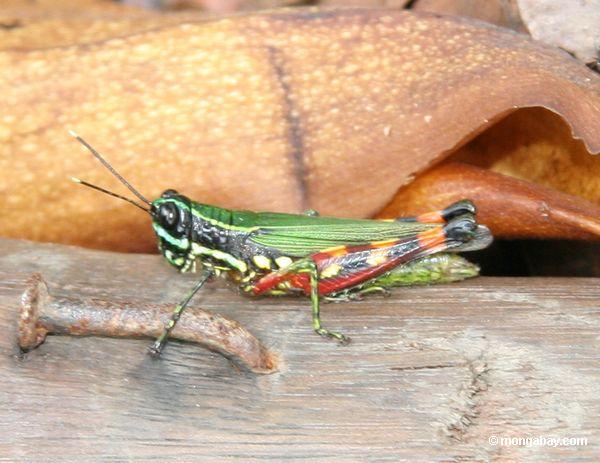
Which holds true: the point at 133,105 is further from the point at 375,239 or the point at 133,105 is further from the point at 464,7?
the point at 464,7

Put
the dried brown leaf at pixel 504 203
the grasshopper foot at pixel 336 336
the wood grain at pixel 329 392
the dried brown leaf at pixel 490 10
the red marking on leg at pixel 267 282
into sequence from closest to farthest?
the wood grain at pixel 329 392
the grasshopper foot at pixel 336 336
the red marking on leg at pixel 267 282
the dried brown leaf at pixel 504 203
the dried brown leaf at pixel 490 10

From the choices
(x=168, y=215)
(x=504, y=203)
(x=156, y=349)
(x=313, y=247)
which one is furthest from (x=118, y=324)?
(x=504, y=203)

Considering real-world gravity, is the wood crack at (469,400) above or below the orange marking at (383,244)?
below

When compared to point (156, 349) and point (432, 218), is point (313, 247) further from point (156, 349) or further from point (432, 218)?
point (156, 349)

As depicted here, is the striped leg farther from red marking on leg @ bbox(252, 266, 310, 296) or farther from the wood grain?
red marking on leg @ bbox(252, 266, 310, 296)

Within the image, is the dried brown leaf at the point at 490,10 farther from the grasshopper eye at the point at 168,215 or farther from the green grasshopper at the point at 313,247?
the grasshopper eye at the point at 168,215

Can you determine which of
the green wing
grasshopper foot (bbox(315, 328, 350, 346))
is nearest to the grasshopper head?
the green wing

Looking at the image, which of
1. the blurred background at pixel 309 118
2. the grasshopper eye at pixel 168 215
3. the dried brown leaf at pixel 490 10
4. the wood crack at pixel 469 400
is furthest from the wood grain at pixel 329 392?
the dried brown leaf at pixel 490 10

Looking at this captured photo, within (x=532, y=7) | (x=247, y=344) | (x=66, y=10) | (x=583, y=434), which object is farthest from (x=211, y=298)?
(x=66, y=10)
